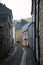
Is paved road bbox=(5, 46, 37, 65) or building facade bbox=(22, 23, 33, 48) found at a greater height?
building facade bbox=(22, 23, 33, 48)

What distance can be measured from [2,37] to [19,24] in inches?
1737

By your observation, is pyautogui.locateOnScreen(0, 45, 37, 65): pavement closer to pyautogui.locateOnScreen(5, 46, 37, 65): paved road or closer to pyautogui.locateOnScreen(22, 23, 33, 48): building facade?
pyautogui.locateOnScreen(5, 46, 37, 65): paved road

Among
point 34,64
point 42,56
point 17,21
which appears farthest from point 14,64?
point 17,21

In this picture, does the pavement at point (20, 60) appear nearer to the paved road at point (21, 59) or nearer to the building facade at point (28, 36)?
the paved road at point (21, 59)

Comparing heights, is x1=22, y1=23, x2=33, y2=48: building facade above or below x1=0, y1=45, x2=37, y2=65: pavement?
above

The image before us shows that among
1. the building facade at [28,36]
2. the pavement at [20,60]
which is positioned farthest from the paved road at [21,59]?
the building facade at [28,36]

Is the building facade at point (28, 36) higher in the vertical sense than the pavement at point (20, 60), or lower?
higher

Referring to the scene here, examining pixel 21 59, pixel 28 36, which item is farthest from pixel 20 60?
pixel 28 36

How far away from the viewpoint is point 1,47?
2509 centimetres

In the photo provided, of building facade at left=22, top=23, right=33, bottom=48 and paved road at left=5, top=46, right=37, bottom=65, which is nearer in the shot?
paved road at left=5, top=46, right=37, bottom=65

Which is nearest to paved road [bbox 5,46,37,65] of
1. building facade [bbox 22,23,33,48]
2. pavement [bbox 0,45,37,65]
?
pavement [bbox 0,45,37,65]

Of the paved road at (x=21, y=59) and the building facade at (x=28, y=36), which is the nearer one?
the paved road at (x=21, y=59)

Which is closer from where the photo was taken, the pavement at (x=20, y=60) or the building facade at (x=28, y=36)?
the pavement at (x=20, y=60)

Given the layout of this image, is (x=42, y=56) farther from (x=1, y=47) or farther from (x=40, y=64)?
(x=1, y=47)
